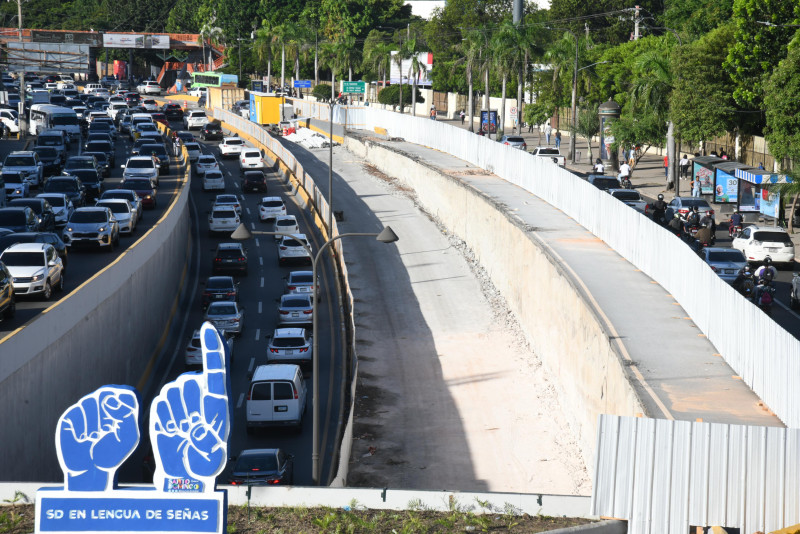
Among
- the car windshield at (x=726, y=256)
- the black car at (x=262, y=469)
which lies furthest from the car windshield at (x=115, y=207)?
the car windshield at (x=726, y=256)

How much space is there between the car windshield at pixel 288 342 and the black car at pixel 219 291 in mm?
7805

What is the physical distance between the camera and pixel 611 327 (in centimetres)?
2762

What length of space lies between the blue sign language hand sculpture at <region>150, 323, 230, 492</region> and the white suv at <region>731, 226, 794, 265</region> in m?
32.3

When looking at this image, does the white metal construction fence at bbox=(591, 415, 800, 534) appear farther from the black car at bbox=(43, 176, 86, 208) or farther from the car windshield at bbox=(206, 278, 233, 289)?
the black car at bbox=(43, 176, 86, 208)

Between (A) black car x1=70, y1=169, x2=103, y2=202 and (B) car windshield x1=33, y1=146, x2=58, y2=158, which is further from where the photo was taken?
(B) car windshield x1=33, y1=146, x2=58, y2=158

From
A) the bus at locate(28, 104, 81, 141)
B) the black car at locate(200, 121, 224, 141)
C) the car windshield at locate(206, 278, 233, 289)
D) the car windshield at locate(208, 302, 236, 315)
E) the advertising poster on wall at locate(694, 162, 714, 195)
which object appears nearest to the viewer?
the car windshield at locate(208, 302, 236, 315)

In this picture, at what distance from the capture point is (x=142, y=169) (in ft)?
194

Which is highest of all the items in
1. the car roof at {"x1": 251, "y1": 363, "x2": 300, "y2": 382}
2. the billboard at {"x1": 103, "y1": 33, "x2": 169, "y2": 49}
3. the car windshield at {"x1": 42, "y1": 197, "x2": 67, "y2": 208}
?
the billboard at {"x1": 103, "y1": 33, "x2": 169, "y2": 49}

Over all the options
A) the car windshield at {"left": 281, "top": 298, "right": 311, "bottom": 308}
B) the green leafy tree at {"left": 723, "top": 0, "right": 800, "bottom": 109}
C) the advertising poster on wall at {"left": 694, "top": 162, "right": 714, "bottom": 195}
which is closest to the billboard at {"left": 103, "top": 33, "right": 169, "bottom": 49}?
the advertising poster on wall at {"left": 694, "top": 162, "right": 714, "bottom": 195}

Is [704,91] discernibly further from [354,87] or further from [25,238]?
[354,87]

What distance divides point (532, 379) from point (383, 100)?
3828 inches

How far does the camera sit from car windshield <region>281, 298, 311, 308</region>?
43156mm

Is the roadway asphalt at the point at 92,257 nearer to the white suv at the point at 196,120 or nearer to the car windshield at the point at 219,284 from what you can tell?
the car windshield at the point at 219,284

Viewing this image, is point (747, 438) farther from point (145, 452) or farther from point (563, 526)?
point (145, 452)
